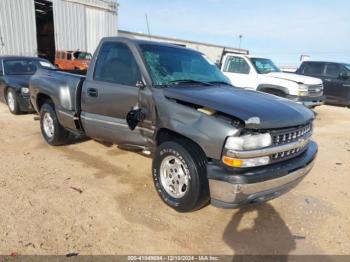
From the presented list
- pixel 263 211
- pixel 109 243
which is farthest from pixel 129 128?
pixel 263 211

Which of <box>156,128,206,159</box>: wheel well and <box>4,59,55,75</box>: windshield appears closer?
<box>156,128,206,159</box>: wheel well

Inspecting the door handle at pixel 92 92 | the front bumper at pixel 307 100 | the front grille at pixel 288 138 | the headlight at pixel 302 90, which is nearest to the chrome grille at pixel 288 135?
the front grille at pixel 288 138

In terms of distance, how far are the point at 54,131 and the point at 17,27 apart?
16386mm

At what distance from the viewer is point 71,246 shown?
2771mm

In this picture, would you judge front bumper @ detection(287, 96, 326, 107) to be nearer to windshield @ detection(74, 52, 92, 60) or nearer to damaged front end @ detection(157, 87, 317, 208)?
damaged front end @ detection(157, 87, 317, 208)

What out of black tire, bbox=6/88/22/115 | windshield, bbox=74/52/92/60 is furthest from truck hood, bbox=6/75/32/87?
windshield, bbox=74/52/92/60

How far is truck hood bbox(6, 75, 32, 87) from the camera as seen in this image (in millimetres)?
7932

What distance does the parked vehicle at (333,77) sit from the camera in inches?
478

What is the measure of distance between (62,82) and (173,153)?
101 inches

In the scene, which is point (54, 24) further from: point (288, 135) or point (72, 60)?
point (288, 135)

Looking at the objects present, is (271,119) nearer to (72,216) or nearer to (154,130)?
(154,130)

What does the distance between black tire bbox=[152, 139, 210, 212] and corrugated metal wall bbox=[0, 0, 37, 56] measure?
18.6 m

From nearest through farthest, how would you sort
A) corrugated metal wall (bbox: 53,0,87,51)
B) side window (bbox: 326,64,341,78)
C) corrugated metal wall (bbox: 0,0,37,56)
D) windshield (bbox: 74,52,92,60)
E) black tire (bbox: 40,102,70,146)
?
black tire (bbox: 40,102,70,146), side window (bbox: 326,64,341,78), corrugated metal wall (bbox: 0,0,37,56), windshield (bbox: 74,52,92,60), corrugated metal wall (bbox: 53,0,87,51)

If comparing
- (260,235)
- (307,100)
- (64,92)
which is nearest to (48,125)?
(64,92)
